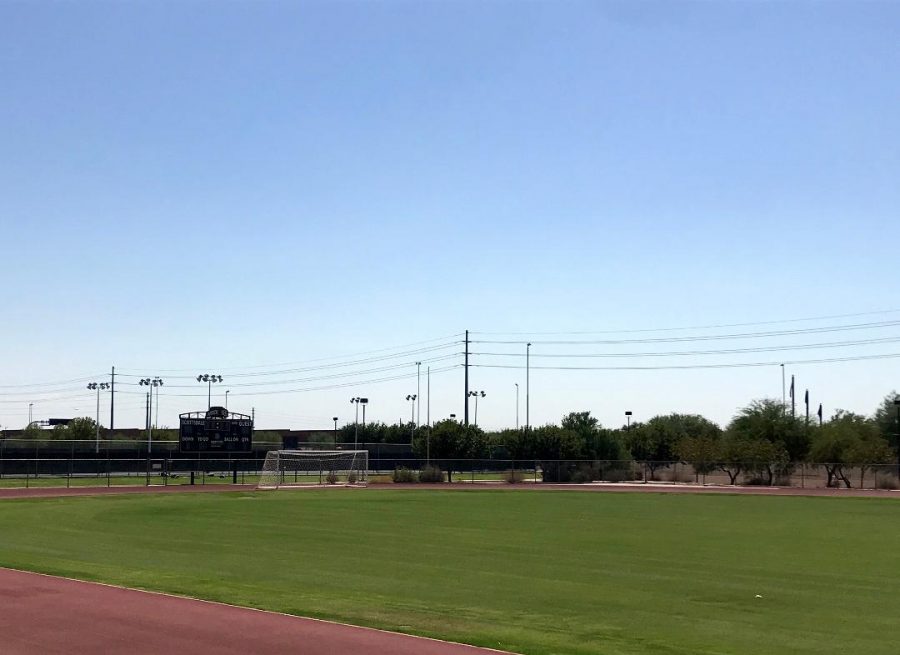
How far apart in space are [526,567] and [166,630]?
1068 centimetres

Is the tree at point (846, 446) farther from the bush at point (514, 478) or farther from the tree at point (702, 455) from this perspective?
the bush at point (514, 478)

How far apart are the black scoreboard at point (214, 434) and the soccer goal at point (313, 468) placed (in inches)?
98.4

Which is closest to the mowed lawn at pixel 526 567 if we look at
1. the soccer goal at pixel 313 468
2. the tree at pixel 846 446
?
the soccer goal at pixel 313 468

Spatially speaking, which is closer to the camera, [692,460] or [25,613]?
[25,613]

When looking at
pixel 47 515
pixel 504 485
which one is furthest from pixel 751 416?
pixel 47 515

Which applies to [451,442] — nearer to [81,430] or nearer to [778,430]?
[778,430]

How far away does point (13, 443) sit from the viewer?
122 m

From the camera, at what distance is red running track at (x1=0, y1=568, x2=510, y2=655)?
528 inches

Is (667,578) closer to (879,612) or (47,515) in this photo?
(879,612)

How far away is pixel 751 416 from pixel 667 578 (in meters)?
84.4

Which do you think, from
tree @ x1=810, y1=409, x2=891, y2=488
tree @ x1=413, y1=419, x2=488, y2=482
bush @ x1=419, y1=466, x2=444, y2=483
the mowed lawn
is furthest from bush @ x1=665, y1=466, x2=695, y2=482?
the mowed lawn

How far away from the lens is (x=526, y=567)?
77.2 ft

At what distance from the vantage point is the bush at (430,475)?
83.4 meters

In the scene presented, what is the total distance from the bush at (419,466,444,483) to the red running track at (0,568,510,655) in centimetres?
6594
